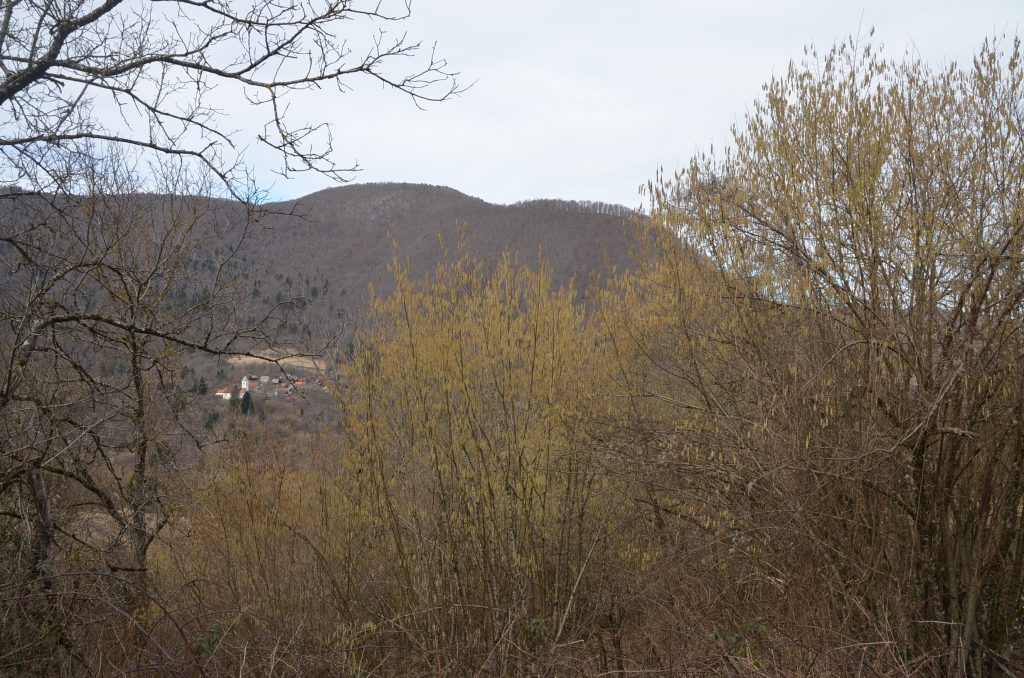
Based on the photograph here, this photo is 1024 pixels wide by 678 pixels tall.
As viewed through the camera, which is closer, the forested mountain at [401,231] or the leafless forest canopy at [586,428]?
the leafless forest canopy at [586,428]

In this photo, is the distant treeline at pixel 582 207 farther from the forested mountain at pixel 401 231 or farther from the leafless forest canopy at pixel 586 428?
the leafless forest canopy at pixel 586 428

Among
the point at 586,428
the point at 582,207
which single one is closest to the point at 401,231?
the point at 582,207

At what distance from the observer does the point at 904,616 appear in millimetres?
5316

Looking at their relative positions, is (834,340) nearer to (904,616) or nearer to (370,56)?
(904,616)

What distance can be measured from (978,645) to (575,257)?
37422 mm

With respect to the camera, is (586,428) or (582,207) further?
(582,207)

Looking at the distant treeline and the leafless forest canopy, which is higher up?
the distant treeline

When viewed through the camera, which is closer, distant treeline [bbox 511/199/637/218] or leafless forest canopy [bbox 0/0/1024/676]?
leafless forest canopy [bbox 0/0/1024/676]

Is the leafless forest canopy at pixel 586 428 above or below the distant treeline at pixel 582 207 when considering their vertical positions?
below

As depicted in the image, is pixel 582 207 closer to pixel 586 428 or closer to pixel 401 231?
pixel 401 231

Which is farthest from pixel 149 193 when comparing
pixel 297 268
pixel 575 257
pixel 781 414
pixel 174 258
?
pixel 297 268

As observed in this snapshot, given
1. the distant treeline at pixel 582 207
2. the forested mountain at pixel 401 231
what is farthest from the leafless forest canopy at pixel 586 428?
the distant treeline at pixel 582 207

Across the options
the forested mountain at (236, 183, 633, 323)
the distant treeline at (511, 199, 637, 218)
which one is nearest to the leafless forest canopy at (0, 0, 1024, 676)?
the forested mountain at (236, 183, 633, 323)

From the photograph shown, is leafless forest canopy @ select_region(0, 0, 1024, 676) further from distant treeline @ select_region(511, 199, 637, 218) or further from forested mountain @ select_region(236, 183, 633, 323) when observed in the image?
distant treeline @ select_region(511, 199, 637, 218)
